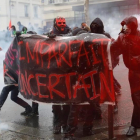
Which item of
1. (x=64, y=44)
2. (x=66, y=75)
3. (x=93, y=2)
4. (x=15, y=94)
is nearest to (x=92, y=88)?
(x=66, y=75)

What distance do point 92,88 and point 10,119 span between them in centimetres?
212

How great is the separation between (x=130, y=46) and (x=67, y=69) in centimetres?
97

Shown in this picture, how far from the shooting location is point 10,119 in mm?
5402

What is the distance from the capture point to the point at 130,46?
4113 mm

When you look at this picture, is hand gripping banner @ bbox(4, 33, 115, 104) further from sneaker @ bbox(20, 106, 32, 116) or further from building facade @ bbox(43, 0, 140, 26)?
building facade @ bbox(43, 0, 140, 26)

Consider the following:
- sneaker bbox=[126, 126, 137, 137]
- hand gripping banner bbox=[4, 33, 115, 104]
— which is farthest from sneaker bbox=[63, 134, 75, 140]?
sneaker bbox=[126, 126, 137, 137]

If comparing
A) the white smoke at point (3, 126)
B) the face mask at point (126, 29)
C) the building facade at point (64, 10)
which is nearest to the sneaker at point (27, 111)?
the white smoke at point (3, 126)

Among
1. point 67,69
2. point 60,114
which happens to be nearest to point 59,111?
point 60,114

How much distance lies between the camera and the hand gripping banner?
12.9 feet

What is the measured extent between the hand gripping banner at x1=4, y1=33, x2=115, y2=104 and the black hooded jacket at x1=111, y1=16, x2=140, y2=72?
270mm

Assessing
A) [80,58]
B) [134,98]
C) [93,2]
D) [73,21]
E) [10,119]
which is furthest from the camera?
[73,21]

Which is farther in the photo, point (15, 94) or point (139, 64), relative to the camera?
point (15, 94)

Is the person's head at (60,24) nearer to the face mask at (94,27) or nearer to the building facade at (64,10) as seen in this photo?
the face mask at (94,27)

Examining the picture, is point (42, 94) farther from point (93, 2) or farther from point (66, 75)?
point (93, 2)
